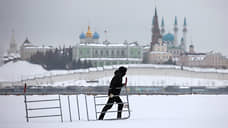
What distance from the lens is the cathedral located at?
212ft

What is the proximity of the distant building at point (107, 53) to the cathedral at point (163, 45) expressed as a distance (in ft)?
7.15

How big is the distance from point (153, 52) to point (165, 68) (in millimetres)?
11343

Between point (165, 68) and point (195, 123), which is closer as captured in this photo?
point (195, 123)

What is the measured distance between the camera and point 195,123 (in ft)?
17.5

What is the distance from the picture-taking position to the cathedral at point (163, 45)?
6462 centimetres

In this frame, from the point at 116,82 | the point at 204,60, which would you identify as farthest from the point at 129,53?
the point at 116,82

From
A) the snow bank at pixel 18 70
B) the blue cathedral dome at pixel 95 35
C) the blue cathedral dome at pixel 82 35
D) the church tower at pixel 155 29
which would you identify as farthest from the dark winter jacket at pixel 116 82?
the church tower at pixel 155 29

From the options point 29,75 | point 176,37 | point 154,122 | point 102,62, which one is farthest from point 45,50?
point 154,122

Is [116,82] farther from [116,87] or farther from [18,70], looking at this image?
[18,70]

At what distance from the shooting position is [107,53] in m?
62.2

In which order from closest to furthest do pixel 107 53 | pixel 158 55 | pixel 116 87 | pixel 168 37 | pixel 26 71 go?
pixel 116 87 → pixel 26 71 → pixel 107 53 → pixel 158 55 → pixel 168 37

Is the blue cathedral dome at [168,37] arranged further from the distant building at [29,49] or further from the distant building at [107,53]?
the distant building at [29,49]

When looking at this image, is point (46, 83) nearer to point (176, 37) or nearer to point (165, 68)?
point (165, 68)

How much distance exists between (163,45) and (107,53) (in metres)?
9.62
